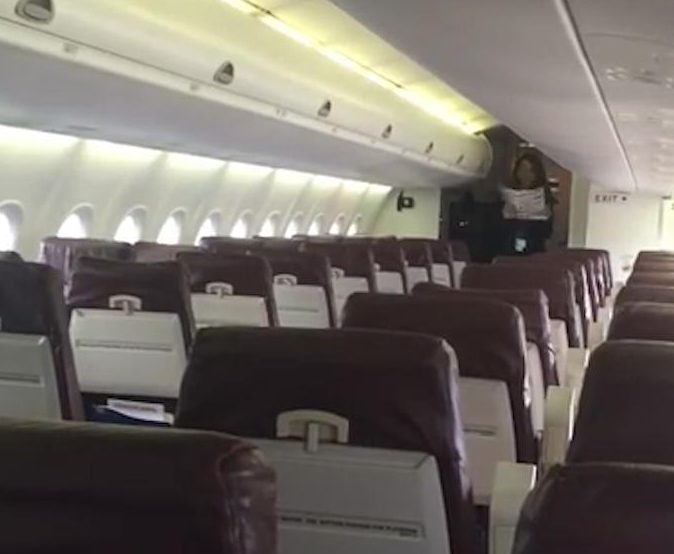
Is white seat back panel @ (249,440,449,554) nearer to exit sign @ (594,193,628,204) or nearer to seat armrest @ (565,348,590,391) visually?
seat armrest @ (565,348,590,391)

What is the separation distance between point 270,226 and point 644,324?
35.5ft

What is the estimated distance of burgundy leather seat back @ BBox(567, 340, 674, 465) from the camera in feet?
7.76

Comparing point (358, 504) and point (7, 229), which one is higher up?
point (7, 229)

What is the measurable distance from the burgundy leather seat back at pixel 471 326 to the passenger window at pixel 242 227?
9.31 meters

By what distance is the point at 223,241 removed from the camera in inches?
365

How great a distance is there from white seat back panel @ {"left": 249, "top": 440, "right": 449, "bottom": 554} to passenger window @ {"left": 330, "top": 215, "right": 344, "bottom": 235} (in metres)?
15.3

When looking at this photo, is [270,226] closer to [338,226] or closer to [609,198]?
[338,226]

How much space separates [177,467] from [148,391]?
12.0 feet

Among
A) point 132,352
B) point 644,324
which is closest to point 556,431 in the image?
point 644,324

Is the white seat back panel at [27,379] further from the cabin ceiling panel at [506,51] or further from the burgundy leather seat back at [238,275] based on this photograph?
the burgundy leather seat back at [238,275]

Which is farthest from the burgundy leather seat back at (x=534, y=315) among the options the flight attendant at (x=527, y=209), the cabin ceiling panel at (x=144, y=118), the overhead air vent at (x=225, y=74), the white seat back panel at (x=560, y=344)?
the flight attendant at (x=527, y=209)

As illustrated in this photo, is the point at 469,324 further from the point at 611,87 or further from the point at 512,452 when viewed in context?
the point at 611,87

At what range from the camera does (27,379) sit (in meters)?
3.66

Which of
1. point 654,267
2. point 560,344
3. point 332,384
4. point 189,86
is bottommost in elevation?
point 560,344
